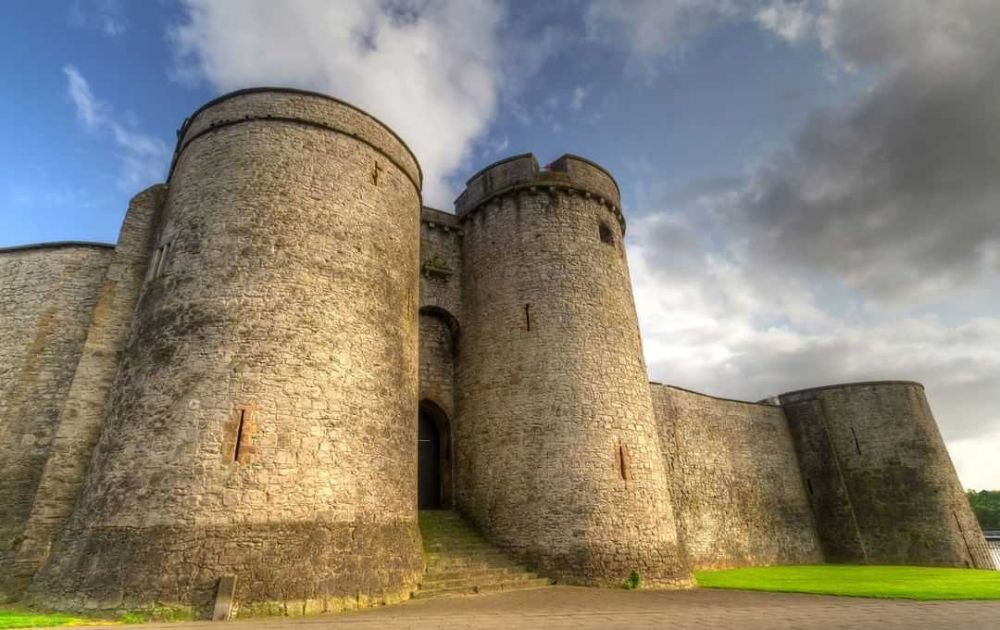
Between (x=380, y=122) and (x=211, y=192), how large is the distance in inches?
183

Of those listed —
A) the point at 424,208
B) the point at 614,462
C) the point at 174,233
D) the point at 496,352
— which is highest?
the point at 424,208

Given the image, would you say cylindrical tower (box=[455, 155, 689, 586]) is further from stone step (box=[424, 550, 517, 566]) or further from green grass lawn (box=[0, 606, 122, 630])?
green grass lawn (box=[0, 606, 122, 630])

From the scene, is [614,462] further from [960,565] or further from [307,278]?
[960,565]

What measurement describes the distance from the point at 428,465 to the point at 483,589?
4939 mm

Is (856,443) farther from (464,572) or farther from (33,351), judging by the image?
(33,351)

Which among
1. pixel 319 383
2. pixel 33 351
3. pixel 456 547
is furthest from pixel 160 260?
pixel 456 547

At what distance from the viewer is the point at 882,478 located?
2234 centimetres

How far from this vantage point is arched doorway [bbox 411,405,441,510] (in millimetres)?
14672

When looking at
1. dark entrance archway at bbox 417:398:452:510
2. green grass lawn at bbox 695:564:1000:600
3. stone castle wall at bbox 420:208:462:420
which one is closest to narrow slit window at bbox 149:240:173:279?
stone castle wall at bbox 420:208:462:420

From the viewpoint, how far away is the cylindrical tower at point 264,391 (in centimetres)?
822

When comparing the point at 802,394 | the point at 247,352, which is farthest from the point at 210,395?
the point at 802,394

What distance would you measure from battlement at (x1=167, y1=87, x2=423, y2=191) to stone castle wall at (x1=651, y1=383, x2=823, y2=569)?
13.7 meters

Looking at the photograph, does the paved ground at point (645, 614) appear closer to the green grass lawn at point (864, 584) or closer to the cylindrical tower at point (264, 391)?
the green grass lawn at point (864, 584)

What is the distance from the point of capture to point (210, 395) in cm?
912
